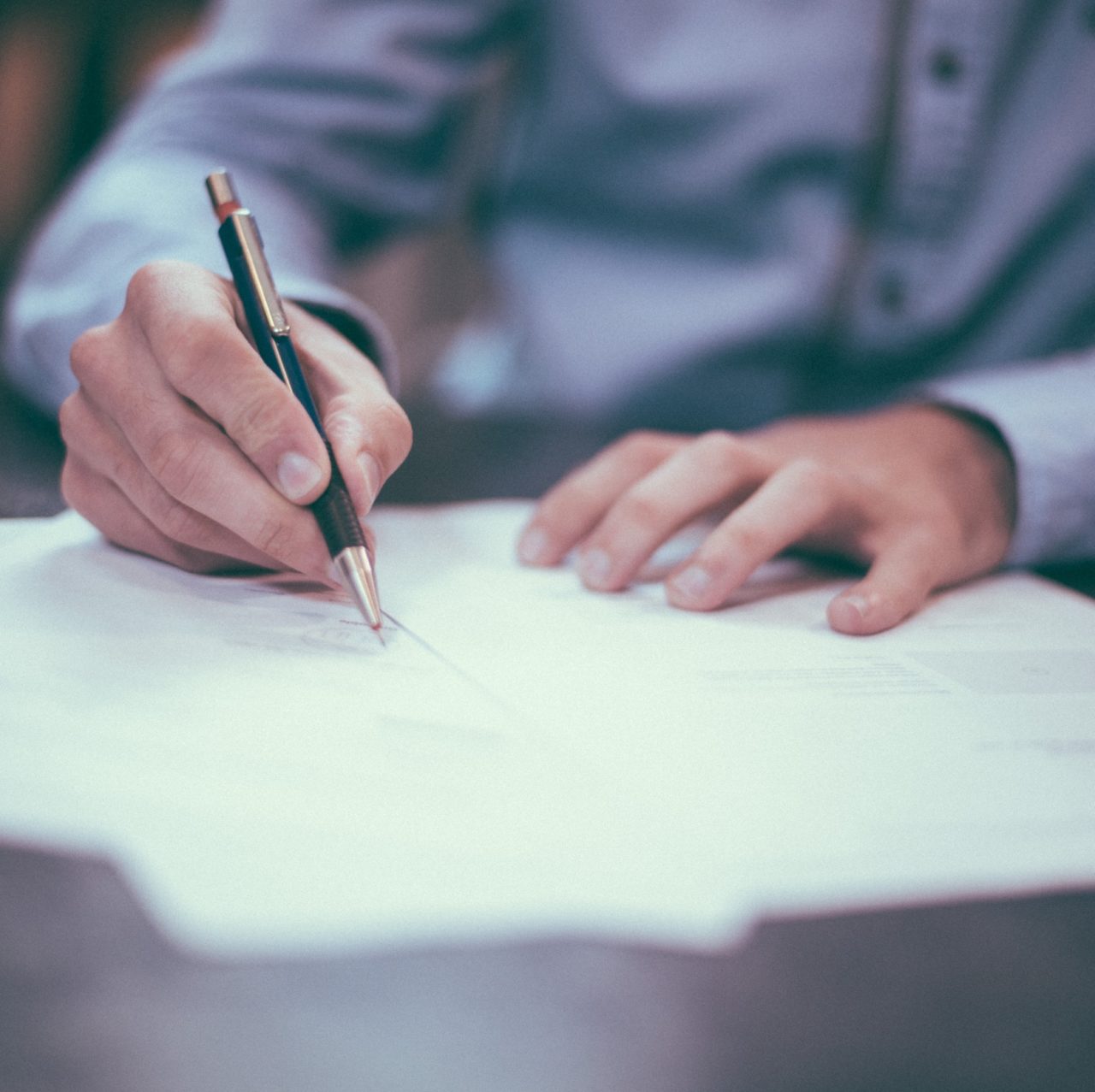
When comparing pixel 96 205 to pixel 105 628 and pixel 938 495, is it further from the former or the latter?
pixel 938 495

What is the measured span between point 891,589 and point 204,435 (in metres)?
0.25

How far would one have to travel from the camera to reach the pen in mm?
306

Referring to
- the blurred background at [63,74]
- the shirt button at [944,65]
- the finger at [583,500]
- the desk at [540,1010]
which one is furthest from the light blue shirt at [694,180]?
the blurred background at [63,74]

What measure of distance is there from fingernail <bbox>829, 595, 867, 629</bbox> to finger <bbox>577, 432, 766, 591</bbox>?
0.07 meters

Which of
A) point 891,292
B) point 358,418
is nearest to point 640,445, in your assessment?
point 358,418

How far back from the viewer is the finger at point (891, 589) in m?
0.35

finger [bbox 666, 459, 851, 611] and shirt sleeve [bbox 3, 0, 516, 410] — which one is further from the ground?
shirt sleeve [bbox 3, 0, 516, 410]

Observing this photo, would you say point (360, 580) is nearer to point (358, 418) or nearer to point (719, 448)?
point (358, 418)

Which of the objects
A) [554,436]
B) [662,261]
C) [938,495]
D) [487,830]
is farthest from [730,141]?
[487,830]

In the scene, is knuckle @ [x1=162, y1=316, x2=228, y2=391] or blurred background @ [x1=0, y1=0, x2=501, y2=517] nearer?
knuckle @ [x1=162, y1=316, x2=228, y2=391]

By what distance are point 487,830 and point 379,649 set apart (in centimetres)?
11

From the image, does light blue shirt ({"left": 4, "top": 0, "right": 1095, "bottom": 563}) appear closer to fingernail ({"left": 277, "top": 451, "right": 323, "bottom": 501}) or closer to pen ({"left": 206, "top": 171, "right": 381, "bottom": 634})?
pen ({"left": 206, "top": 171, "right": 381, "bottom": 634})

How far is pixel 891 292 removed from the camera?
67cm

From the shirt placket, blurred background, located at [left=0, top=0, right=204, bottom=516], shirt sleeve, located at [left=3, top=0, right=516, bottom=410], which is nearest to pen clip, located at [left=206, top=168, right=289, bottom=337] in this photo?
shirt sleeve, located at [left=3, top=0, right=516, bottom=410]
